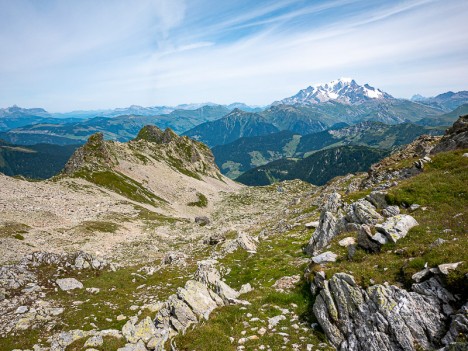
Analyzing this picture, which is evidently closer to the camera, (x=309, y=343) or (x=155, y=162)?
(x=309, y=343)

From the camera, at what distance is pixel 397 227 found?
1950 cm

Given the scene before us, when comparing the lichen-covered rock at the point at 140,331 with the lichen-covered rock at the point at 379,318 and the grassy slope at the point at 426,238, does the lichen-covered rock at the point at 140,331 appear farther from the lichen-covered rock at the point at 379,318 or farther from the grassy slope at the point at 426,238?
the grassy slope at the point at 426,238

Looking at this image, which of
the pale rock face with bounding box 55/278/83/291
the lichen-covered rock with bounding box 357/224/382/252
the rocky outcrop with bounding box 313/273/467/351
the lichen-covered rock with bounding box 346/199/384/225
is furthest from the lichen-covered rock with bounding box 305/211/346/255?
the pale rock face with bounding box 55/278/83/291

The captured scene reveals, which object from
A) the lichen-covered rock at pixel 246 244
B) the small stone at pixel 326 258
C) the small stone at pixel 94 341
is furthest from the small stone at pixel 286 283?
the lichen-covered rock at pixel 246 244

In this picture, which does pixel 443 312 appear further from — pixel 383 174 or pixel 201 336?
pixel 383 174

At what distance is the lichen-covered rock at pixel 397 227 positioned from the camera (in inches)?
746

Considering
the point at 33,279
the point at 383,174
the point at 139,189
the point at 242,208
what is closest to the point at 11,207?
the point at 33,279

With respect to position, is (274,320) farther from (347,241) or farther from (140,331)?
(347,241)

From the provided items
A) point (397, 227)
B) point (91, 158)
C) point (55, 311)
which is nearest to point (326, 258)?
point (397, 227)

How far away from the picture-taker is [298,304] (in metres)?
18.3

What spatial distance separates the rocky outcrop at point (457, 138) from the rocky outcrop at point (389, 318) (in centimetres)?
3677

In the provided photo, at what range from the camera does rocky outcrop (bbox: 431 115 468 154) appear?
1625 inches

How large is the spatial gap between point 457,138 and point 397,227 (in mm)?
34571

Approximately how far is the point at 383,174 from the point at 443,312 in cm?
4151
